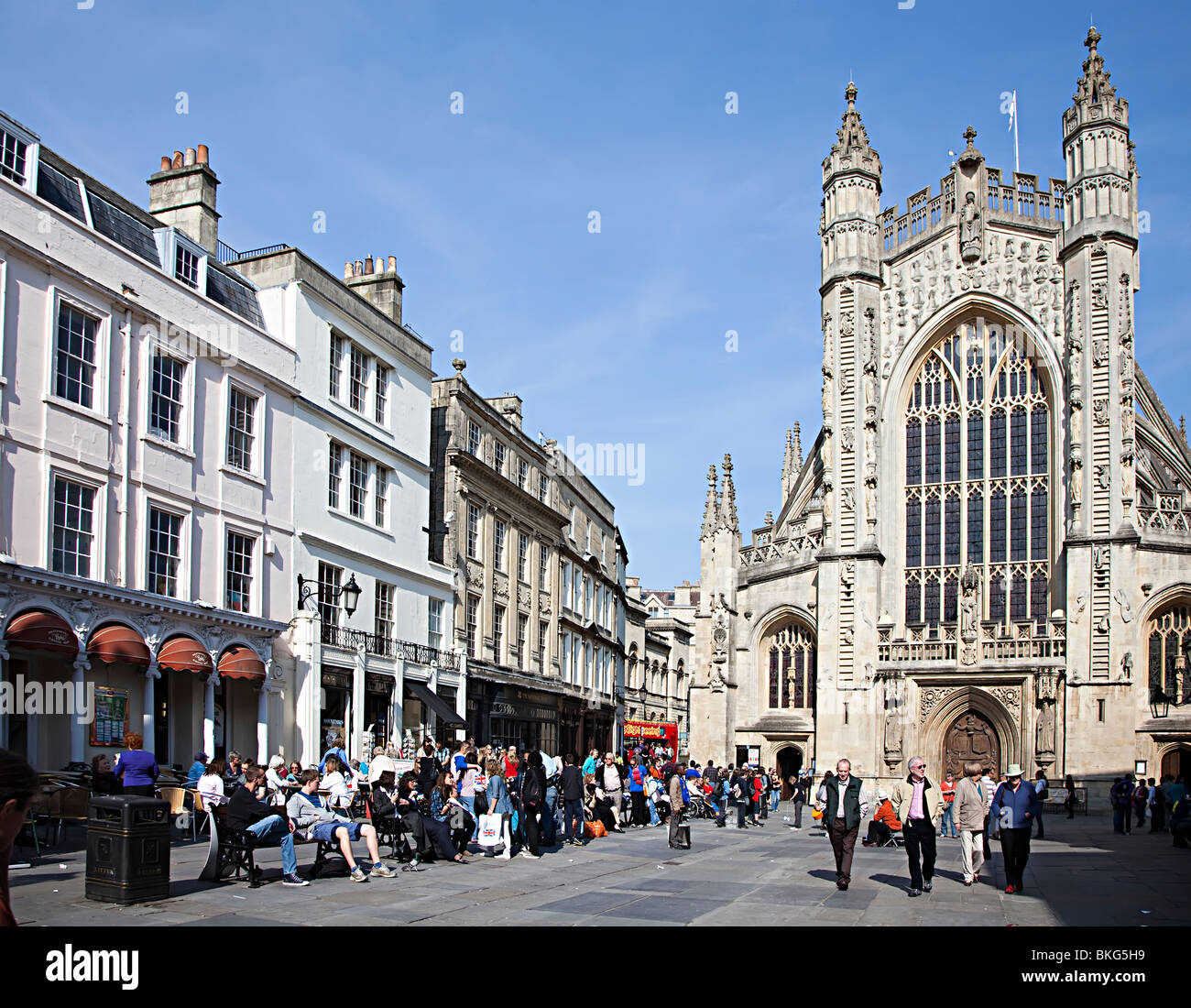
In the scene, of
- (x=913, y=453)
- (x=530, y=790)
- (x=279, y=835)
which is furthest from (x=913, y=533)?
(x=279, y=835)

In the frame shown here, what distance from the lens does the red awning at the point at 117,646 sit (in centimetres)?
1833

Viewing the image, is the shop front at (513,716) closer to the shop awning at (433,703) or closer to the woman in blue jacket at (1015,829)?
the shop awning at (433,703)

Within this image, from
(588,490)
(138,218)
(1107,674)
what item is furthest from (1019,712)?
(138,218)

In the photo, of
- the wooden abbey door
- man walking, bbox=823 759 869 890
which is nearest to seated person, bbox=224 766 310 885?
man walking, bbox=823 759 869 890

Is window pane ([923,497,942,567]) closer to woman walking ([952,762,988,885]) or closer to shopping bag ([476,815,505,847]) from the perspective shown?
woman walking ([952,762,988,885])

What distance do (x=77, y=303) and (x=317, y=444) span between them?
7.75m

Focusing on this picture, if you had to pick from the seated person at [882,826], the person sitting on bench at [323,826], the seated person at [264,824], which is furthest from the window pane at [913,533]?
the seated person at [264,824]

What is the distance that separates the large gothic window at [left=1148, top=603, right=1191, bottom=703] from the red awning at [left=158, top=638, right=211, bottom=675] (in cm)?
2890

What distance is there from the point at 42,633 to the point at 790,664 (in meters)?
30.8

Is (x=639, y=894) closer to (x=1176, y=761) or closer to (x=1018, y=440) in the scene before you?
(x=1176, y=761)

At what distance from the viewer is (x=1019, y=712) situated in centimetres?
3719

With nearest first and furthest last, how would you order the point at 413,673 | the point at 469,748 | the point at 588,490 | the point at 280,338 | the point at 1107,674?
1. the point at 469,748
2. the point at 280,338
3. the point at 413,673
4. the point at 1107,674
5. the point at 588,490

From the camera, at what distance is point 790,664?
43.4m

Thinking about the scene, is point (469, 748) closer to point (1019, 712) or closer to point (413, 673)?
point (413, 673)
